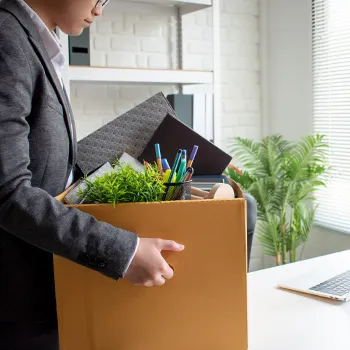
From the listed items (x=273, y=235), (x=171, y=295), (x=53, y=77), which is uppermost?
(x=53, y=77)

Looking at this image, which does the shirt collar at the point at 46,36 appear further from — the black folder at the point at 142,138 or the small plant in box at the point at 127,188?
the small plant in box at the point at 127,188

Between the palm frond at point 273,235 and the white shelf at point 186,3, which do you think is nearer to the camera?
the white shelf at point 186,3

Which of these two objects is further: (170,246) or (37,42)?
(37,42)

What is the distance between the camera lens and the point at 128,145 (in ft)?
3.55

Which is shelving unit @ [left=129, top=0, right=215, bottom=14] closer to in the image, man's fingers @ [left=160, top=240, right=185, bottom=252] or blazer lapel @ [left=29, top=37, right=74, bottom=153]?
blazer lapel @ [left=29, top=37, right=74, bottom=153]

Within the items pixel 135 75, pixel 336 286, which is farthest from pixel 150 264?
pixel 135 75

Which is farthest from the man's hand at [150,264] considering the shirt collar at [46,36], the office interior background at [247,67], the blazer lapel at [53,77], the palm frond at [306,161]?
the palm frond at [306,161]

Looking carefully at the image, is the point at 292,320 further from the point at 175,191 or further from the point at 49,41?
the point at 49,41

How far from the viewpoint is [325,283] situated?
133cm

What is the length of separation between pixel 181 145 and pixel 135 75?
1635 mm

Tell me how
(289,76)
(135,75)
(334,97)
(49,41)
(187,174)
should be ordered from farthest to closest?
(289,76) → (334,97) → (135,75) → (49,41) → (187,174)

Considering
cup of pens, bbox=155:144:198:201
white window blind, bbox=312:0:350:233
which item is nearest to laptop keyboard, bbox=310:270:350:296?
cup of pens, bbox=155:144:198:201

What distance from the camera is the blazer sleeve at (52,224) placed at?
78cm

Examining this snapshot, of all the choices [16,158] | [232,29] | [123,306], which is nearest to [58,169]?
[16,158]
